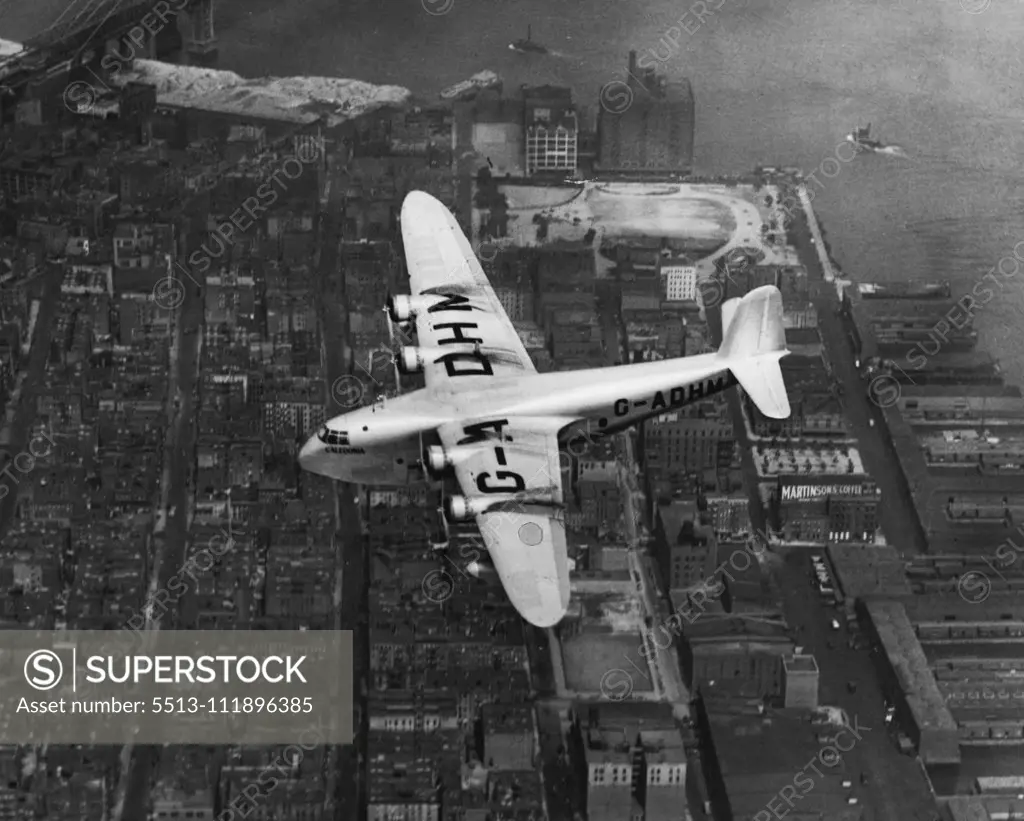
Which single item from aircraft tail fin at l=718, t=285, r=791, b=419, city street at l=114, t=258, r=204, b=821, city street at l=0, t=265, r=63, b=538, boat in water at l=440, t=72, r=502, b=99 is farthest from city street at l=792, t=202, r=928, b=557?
city street at l=0, t=265, r=63, b=538

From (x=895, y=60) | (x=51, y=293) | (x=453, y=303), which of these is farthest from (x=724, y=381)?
(x=895, y=60)

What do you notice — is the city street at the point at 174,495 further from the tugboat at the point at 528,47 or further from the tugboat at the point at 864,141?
the tugboat at the point at 864,141

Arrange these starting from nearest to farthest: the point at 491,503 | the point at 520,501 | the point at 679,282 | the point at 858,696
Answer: the point at 491,503 → the point at 520,501 → the point at 858,696 → the point at 679,282

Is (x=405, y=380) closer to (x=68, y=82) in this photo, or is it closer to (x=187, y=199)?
(x=187, y=199)

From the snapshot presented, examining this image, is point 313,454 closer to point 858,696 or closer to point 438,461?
point 438,461

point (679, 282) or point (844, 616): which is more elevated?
point (679, 282)

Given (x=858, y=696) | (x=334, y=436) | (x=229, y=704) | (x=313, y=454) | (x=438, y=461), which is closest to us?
(x=438, y=461)

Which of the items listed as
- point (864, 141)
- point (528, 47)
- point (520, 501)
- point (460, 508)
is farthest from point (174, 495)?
point (864, 141)
